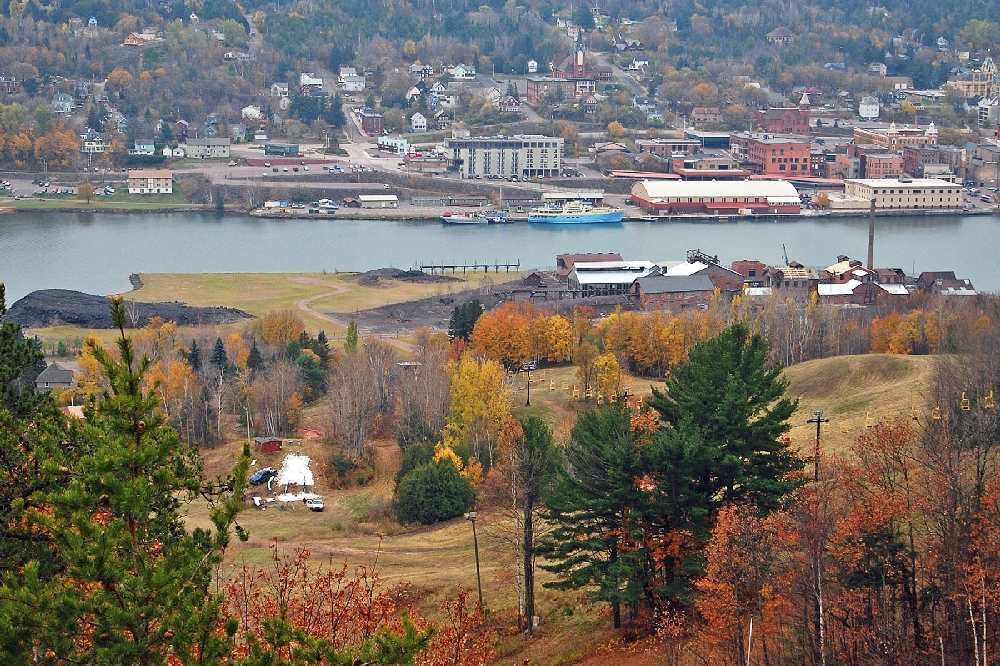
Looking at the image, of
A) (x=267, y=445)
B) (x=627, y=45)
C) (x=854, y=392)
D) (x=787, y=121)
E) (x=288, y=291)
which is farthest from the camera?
(x=627, y=45)

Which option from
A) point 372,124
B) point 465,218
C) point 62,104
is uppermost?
point 62,104

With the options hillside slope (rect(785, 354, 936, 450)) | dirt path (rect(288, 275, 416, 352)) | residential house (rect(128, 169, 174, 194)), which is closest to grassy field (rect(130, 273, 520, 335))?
dirt path (rect(288, 275, 416, 352))

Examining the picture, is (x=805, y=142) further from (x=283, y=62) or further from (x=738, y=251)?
(x=283, y=62)

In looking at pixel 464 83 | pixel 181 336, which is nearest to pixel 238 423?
pixel 181 336

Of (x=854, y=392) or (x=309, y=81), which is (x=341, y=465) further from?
(x=309, y=81)

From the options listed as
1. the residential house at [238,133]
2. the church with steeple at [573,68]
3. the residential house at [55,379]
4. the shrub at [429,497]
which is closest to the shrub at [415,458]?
the shrub at [429,497]

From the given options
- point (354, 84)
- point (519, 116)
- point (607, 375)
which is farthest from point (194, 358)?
point (354, 84)
